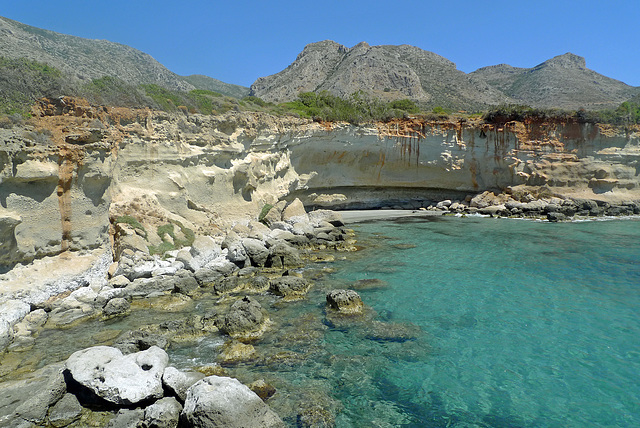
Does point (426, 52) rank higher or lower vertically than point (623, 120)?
higher

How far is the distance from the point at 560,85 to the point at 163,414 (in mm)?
78810

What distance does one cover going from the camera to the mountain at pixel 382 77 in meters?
58.2

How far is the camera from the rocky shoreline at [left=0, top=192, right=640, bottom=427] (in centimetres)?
486

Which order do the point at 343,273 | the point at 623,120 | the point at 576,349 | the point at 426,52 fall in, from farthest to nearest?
the point at 426,52 → the point at 623,120 → the point at 343,273 → the point at 576,349

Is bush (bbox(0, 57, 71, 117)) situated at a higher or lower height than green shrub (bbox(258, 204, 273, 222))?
higher

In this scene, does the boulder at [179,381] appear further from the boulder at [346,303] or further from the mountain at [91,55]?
the mountain at [91,55]

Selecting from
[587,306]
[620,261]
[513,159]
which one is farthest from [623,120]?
[587,306]

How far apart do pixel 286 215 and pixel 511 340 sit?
1583 cm

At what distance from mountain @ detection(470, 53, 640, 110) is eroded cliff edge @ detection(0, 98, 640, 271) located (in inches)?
1213

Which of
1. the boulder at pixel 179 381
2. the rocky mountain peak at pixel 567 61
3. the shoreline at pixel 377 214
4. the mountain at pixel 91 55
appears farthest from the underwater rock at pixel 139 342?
the rocky mountain peak at pixel 567 61

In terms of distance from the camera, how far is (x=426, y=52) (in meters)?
75.8

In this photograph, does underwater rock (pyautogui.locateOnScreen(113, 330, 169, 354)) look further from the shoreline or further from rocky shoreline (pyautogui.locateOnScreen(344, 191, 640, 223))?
rocky shoreline (pyautogui.locateOnScreen(344, 191, 640, 223))

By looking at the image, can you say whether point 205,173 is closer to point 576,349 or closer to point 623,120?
point 576,349

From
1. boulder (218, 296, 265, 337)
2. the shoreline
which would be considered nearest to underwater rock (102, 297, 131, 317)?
boulder (218, 296, 265, 337)
